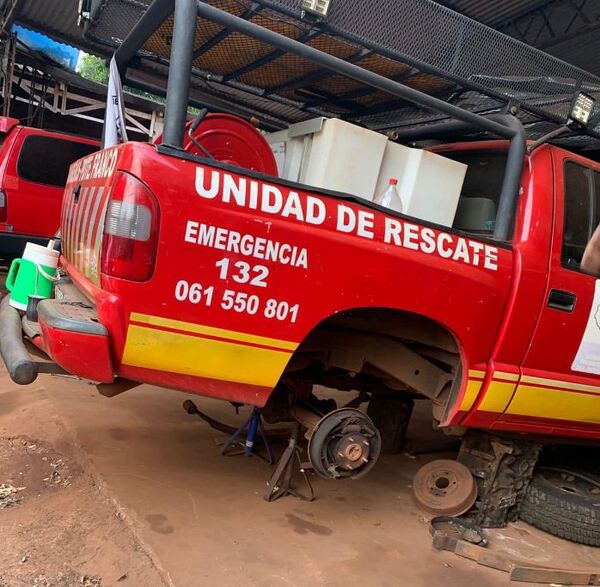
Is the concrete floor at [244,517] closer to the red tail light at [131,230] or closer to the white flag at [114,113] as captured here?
the red tail light at [131,230]

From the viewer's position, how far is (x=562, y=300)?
300cm

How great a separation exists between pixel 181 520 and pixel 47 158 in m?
5.89

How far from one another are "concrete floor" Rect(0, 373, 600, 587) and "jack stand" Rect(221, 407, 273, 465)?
6 centimetres

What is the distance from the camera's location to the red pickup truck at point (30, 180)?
696 centimetres

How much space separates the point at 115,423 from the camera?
389 centimetres

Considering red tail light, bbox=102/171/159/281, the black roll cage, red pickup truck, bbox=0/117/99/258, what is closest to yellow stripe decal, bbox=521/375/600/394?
the black roll cage

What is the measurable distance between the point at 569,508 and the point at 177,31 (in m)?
3.22

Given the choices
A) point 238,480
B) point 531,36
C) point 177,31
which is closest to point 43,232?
point 238,480

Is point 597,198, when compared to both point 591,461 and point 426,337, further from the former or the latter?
point 591,461

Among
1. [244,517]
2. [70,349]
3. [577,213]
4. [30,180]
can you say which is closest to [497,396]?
[577,213]

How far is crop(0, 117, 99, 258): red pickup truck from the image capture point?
696 centimetres

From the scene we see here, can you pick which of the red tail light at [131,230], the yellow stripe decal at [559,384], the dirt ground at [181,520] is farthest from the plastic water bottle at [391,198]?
the dirt ground at [181,520]

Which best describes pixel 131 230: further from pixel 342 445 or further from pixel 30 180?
pixel 30 180

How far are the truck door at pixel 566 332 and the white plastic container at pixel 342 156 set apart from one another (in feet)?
3.34
